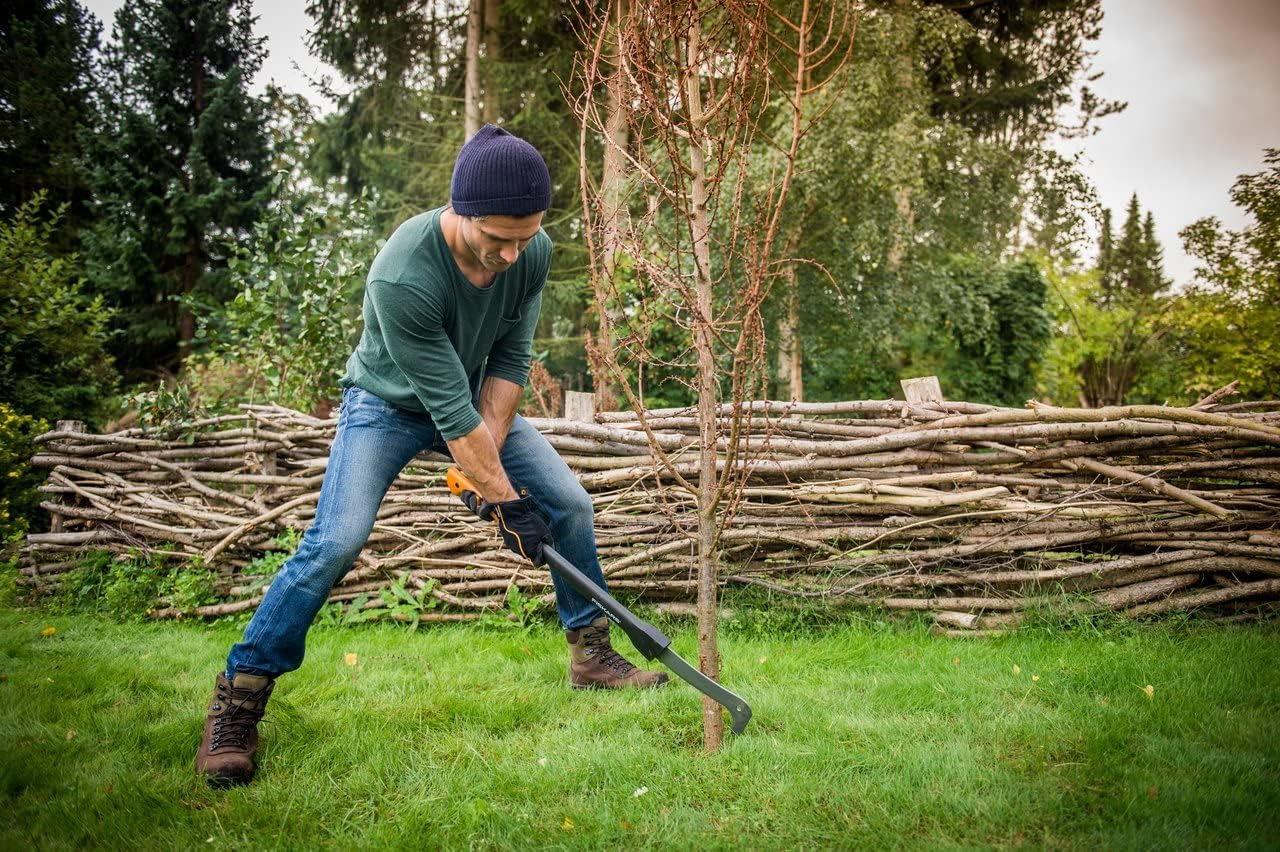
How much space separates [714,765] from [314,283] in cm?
457

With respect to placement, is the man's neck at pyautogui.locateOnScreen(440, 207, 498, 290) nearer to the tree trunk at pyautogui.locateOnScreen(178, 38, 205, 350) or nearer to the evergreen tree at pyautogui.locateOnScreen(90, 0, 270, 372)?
the evergreen tree at pyautogui.locateOnScreen(90, 0, 270, 372)

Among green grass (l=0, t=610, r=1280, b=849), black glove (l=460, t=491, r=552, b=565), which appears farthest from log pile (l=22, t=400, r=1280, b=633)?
black glove (l=460, t=491, r=552, b=565)

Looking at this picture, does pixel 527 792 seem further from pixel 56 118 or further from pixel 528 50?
pixel 56 118

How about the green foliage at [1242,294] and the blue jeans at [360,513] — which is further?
the green foliage at [1242,294]

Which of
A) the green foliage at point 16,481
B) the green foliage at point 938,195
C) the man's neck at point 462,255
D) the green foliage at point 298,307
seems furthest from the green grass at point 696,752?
the green foliage at point 938,195

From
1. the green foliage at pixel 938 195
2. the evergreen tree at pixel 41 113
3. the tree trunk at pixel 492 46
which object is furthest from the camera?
the evergreen tree at pixel 41 113

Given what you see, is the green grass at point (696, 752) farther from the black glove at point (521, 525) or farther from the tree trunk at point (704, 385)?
the black glove at point (521, 525)

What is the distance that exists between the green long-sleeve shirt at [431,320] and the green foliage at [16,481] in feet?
11.9

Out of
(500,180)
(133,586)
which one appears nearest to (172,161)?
(133,586)

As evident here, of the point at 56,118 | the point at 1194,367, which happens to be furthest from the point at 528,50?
the point at 1194,367

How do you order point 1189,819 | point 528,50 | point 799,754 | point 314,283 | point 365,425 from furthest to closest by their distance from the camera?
point 528,50, point 314,283, point 365,425, point 799,754, point 1189,819

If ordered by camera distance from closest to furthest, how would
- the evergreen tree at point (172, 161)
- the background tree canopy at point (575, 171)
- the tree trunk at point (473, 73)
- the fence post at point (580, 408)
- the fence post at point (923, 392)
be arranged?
the fence post at point (923, 392)
the fence post at point (580, 408)
the background tree canopy at point (575, 171)
the tree trunk at point (473, 73)
the evergreen tree at point (172, 161)

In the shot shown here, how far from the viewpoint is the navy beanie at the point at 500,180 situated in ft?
6.67

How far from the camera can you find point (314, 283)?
5234 millimetres
